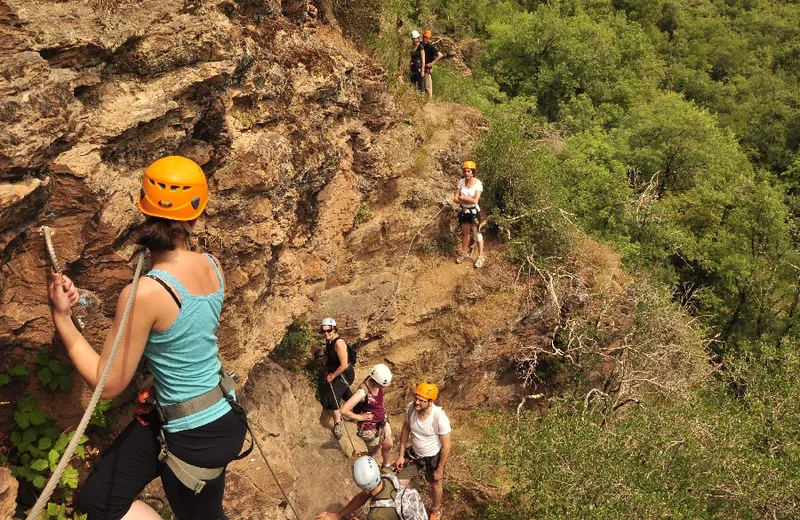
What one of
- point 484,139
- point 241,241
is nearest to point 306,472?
point 241,241

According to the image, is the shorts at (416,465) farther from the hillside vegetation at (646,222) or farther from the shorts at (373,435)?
the hillside vegetation at (646,222)

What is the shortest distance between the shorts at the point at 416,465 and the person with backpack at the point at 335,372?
1.31 metres

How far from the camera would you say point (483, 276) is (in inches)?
448

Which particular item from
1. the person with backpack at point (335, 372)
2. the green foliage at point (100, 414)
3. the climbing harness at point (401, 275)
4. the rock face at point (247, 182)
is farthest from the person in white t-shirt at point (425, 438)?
the green foliage at point (100, 414)

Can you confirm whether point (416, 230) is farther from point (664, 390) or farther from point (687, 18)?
point (687, 18)

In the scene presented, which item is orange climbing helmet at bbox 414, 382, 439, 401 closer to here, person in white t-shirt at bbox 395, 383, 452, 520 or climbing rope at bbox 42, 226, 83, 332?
person in white t-shirt at bbox 395, 383, 452, 520

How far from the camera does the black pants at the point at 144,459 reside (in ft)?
10.4

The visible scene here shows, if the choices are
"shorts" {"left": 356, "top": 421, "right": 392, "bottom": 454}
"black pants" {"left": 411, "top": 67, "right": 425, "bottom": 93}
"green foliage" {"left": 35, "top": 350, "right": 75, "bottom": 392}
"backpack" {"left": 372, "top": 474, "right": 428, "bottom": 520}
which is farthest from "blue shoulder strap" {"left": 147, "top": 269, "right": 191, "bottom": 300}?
"black pants" {"left": 411, "top": 67, "right": 425, "bottom": 93}

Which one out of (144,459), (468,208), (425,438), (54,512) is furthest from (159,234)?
(468,208)

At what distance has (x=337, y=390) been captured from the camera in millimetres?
8555

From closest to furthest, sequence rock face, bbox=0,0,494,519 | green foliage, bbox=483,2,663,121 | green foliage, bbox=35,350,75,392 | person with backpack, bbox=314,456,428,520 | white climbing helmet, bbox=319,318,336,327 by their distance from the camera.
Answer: rock face, bbox=0,0,494,519, green foliage, bbox=35,350,75,392, person with backpack, bbox=314,456,428,520, white climbing helmet, bbox=319,318,336,327, green foliage, bbox=483,2,663,121

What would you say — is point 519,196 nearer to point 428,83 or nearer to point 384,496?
point 428,83

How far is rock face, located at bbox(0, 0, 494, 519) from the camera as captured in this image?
4.00 metres

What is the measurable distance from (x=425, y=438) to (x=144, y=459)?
4357mm
